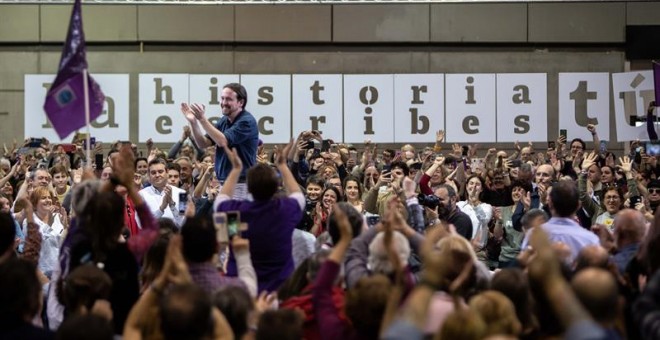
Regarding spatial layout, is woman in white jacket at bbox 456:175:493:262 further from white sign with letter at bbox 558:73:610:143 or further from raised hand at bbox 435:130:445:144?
white sign with letter at bbox 558:73:610:143

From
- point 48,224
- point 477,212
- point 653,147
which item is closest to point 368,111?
point 477,212

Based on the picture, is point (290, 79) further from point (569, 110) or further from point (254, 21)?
point (569, 110)

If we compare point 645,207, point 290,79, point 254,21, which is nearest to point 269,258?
point 645,207

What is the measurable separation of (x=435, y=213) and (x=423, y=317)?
23.8 feet

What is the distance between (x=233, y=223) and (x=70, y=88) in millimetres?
2195

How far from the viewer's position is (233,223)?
26.2 feet

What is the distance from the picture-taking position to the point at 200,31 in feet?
77.3

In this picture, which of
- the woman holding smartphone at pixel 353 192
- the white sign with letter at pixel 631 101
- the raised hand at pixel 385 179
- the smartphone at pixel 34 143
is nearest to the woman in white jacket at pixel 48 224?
the woman holding smartphone at pixel 353 192

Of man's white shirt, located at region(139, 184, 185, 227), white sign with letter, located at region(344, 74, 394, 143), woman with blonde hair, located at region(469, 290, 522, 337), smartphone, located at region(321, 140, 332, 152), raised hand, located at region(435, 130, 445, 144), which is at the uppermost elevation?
white sign with letter, located at region(344, 74, 394, 143)

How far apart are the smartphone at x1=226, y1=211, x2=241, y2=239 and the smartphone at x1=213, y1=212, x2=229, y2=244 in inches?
1.0

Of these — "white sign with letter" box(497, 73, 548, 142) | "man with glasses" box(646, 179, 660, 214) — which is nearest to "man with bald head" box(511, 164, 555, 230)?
"man with glasses" box(646, 179, 660, 214)

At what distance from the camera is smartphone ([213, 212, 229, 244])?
790 cm

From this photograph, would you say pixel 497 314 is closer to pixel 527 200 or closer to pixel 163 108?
pixel 527 200

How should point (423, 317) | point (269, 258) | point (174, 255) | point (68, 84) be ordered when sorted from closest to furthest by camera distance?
point (423, 317) < point (174, 255) < point (269, 258) < point (68, 84)
